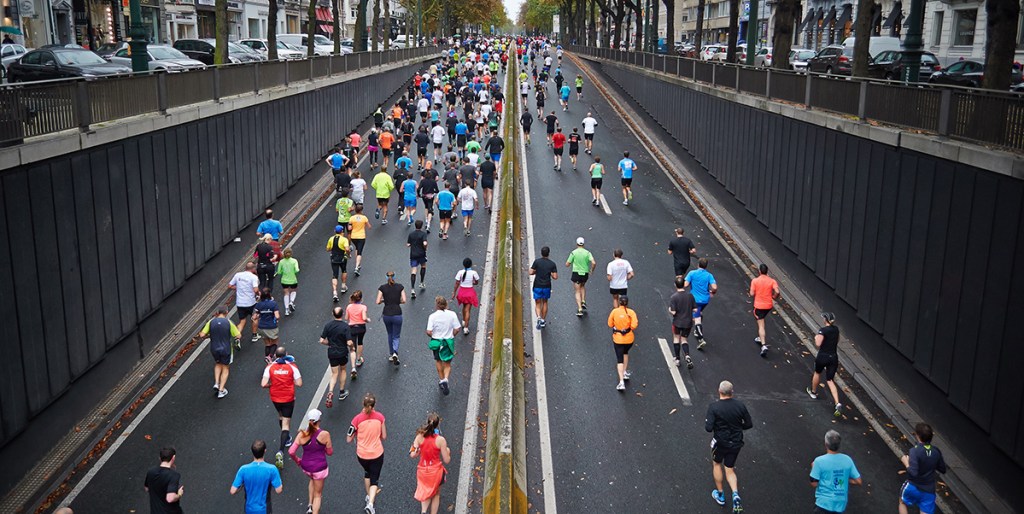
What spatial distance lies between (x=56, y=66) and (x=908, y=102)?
2403cm

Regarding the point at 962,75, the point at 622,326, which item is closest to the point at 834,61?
the point at 962,75

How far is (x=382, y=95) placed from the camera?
48.2 meters

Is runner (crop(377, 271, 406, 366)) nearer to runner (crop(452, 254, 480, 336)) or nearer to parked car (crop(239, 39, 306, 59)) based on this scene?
runner (crop(452, 254, 480, 336))

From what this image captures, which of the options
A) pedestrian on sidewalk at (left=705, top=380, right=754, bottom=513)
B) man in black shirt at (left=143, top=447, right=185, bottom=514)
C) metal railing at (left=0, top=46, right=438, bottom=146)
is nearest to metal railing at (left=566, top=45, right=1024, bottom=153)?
pedestrian on sidewalk at (left=705, top=380, right=754, bottom=513)

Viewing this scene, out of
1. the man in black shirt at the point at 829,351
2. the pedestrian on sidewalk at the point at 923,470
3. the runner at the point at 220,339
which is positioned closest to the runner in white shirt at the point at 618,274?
the man in black shirt at the point at 829,351

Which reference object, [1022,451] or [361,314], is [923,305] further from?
[361,314]

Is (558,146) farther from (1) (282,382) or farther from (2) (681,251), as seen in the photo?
(1) (282,382)

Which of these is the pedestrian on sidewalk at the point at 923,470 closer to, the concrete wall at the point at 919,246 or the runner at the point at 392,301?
the concrete wall at the point at 919,246

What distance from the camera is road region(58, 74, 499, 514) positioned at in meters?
11.7

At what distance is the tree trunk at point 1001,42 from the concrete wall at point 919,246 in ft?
10.7

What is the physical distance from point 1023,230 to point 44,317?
13522mm

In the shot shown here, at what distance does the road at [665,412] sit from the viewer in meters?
12.0

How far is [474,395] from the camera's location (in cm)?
1466

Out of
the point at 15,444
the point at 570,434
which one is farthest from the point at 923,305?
the point at 15,444
